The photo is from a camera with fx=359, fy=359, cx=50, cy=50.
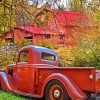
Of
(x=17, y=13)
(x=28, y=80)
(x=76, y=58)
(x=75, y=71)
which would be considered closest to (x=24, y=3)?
(x=17, y=13)

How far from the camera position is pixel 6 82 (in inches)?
441

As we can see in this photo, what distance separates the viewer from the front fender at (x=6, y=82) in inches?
433

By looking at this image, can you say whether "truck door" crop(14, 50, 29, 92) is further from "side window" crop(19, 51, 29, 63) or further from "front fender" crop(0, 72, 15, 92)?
"front fender" crop(0, 72, 15, 92)

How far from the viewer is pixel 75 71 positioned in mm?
9016

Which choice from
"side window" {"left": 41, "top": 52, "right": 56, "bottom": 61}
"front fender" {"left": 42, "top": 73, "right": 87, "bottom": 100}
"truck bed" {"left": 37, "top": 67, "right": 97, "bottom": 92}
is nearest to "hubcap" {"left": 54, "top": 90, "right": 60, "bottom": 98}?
"front fender" {"left": 42, "top": 73, "right": 87, "bottom": 100}

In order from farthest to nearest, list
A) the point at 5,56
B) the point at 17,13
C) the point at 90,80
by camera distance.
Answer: the point at 5,56
the point at 90,80
the point at 17,13

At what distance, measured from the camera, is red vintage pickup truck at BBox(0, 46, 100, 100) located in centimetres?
882

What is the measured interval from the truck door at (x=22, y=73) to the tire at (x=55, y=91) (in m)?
1.17

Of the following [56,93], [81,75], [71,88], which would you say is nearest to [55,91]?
[56,93]

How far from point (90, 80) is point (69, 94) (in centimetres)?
68

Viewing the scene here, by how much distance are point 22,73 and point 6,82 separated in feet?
2.33

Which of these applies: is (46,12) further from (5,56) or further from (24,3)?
(5,56)

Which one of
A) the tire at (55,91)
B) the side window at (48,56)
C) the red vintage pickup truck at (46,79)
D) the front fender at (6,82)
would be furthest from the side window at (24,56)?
the tire at (55,91)

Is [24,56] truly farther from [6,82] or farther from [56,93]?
[56,93]
